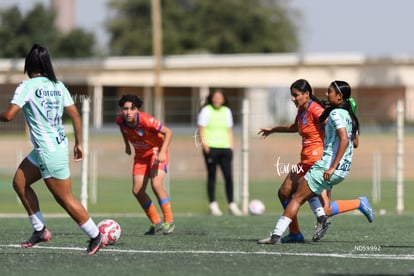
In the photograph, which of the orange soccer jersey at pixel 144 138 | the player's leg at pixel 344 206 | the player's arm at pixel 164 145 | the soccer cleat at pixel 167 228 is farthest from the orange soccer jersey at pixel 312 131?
the soccer cleat at pixel 167 228

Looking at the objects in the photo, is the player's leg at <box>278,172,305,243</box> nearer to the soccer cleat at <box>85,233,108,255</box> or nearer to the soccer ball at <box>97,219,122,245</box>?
the soccer ball at <box>97,219,122,245</box>

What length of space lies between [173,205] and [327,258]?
1308 centimetres

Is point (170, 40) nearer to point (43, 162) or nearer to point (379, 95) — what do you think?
point (379, 95)

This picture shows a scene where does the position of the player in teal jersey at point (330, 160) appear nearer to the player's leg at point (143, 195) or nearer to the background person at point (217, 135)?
the player's leg at point (143, 195)

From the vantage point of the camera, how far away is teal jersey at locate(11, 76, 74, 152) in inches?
377

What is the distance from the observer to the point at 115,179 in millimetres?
31844

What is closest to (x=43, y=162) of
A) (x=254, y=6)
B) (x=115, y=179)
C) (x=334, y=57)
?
(x=115, y=179)

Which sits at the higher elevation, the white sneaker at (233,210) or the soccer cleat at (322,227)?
the soccer cleat at (322,227)

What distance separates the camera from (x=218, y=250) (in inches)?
415

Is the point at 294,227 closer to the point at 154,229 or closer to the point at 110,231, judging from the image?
the point at 110,231

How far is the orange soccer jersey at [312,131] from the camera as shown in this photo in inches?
457

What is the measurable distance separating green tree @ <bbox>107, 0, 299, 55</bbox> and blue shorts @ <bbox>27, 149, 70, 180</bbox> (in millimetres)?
67047

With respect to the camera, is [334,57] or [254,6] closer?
[334,57]

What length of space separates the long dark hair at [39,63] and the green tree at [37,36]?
39.8m
